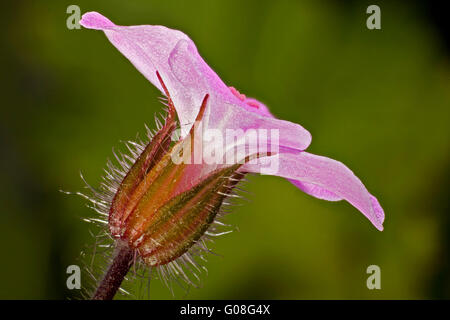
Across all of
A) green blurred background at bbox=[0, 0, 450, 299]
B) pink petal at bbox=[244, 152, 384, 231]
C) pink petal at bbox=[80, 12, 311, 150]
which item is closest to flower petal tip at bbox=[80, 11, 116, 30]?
pink petal at bbox=[80, 12, 311, 150]

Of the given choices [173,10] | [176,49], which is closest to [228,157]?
[176,49]

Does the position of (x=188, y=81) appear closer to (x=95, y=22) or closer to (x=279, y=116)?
(x=95, y=22)

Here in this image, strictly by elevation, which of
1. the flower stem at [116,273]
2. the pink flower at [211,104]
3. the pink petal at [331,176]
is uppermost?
the pink flower at [211,104]

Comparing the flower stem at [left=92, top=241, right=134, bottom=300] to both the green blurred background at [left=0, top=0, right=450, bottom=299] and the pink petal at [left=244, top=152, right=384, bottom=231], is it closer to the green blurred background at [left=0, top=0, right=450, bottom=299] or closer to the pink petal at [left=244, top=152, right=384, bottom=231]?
the pink petal at [left=244, top=152, right=384, bottom=231]

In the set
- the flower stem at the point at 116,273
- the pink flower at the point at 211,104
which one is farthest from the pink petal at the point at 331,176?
the flower stem at the point at 116,273

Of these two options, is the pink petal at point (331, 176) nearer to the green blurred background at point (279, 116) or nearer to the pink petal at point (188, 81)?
the pink petal at point (188, 81)
